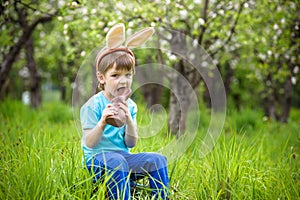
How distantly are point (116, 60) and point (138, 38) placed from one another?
9.0 inches

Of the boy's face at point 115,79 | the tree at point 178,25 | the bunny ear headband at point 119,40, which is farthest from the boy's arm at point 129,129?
the tree at point 178,25

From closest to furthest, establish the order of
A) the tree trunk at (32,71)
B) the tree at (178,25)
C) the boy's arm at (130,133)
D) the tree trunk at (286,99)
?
the boy's arm at (130,133), the tree at (178,25), the tree trunk at (32,71), the tree trunk at (286,99)

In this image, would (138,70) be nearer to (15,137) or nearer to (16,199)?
(16,199)

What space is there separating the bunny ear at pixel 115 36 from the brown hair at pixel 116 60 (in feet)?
0.15

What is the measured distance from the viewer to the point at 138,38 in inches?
102

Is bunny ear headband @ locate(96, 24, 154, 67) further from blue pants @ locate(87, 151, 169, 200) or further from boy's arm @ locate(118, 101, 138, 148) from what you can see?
blue pants @ locate(87, 151, 169, 200)

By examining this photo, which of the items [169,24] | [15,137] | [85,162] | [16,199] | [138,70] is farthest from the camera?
[169,24]

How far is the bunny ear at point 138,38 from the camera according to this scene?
2578mm

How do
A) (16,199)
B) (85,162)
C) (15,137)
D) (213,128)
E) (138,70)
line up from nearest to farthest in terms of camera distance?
(16,199), (85,162), (138,70), (213,128), (15,137)

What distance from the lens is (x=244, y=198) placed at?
2.51 meters

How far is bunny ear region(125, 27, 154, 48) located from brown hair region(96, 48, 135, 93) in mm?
56

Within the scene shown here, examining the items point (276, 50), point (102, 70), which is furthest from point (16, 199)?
point (276, 50)

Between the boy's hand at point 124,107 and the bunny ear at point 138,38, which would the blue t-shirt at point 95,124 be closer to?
the boy's hand at point 124,107

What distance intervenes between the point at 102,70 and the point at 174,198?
2.95 feet
